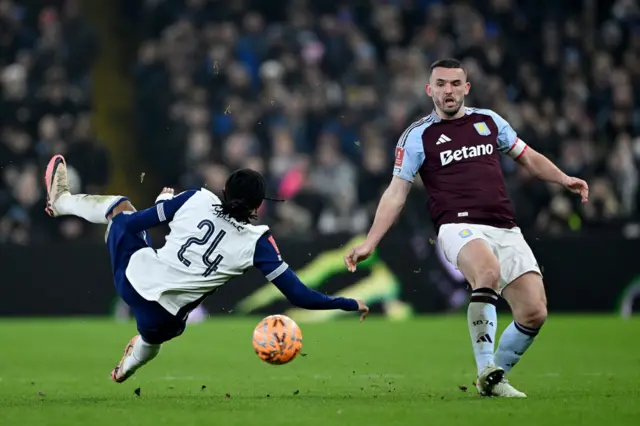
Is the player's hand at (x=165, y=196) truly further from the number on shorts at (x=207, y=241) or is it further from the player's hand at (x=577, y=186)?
the player's hand at (x=577, y=186)

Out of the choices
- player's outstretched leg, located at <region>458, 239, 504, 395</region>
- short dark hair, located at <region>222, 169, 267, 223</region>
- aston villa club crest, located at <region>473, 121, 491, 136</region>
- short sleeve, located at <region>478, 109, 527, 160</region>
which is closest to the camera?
short dark hair, located at <region>222, 169, 267, 223</region>

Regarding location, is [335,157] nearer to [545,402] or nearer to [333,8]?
[333,8]

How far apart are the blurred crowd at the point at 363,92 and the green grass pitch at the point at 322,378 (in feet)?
6.94

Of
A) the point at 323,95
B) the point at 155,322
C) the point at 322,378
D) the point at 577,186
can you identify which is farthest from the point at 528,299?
the point at 323,95

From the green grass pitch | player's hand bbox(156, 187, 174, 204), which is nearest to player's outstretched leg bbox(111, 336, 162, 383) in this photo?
the green grass pitch

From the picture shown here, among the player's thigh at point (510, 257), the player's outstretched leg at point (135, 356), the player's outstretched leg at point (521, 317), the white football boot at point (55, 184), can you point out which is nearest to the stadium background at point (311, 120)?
the white football boot at point (55, 184)

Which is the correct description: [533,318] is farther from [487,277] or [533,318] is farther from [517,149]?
[517,149]

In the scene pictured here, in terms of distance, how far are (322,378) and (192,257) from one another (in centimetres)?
242

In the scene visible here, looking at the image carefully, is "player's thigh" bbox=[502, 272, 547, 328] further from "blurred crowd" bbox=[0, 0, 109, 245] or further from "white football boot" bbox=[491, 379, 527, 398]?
"blurred crowd" bbox=[0, 0, 109, 245]

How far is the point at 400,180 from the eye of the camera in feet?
31.2

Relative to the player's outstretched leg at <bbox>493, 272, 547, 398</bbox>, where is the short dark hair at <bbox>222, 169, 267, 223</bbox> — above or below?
above

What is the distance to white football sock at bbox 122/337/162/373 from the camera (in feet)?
30.9

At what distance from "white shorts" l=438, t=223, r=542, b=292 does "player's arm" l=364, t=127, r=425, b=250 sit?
392 millimetres

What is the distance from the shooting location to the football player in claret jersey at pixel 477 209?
30.0 feet
